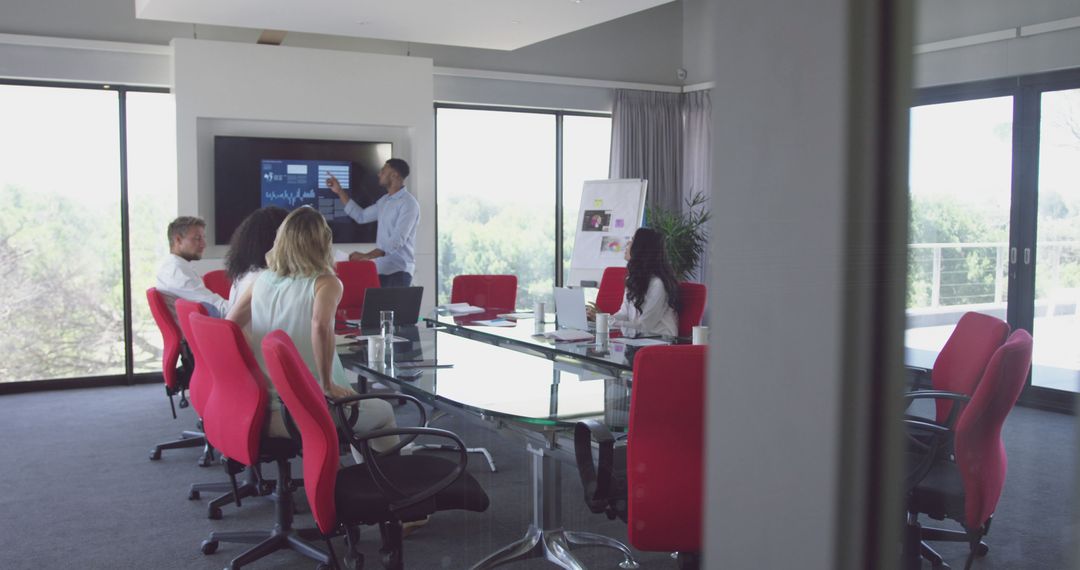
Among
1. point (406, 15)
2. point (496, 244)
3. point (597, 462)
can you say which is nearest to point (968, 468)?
point (597, 462)

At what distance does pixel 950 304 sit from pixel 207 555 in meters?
3.44

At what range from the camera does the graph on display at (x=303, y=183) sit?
7.15m

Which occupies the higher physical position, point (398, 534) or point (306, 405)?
point (306, 405)

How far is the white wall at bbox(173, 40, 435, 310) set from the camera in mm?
6723

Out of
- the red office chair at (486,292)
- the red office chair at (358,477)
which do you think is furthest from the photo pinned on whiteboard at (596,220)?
the red office chair at (358,477)

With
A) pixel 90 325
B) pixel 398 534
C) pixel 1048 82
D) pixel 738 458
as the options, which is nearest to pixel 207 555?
pixel 398 534

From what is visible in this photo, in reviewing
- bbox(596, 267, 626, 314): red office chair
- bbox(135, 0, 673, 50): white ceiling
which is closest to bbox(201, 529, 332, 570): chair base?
bbox(596, 267, 626, 314): red office chair

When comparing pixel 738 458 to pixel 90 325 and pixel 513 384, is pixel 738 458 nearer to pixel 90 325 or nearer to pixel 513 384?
pixel 513 384

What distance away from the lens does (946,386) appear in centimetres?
53

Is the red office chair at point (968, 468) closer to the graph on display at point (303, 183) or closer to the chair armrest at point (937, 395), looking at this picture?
the chair armrest at point (937, 395)

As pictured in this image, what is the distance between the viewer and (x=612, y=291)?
19.2 feet

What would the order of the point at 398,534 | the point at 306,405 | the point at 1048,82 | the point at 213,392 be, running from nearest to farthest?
1. the point at 1048,82
2. the point at 306,405
3. the point at 398,534
4. the point at 213,392

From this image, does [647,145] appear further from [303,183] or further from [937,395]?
[937,395]

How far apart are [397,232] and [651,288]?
9.63 feet
